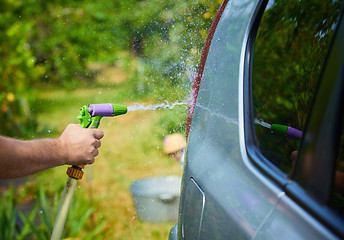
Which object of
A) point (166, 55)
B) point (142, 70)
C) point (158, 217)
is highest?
point (166, 55)

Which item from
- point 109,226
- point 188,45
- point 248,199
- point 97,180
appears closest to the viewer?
point 248,199

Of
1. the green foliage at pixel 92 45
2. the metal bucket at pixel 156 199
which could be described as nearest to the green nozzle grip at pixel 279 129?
the metal bucket at pixel 156 199

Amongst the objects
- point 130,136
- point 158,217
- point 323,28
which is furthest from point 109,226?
point 323,28

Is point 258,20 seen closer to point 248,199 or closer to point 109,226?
point 248,199

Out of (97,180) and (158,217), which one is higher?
(158,217)

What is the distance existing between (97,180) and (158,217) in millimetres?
1840

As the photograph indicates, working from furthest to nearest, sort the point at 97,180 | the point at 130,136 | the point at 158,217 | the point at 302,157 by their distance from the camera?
the point at 130,136
the point at 97,180
the point at 158,217
the point at 302,157

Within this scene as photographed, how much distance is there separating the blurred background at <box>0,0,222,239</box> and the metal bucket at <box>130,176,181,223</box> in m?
0.37

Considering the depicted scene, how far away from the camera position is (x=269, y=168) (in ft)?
3.15

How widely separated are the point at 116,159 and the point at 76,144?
360 cm

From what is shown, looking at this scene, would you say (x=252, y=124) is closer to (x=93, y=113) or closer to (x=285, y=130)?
(x=285, y=130)

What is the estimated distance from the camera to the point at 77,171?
1.55 meters

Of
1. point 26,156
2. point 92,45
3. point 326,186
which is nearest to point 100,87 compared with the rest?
point 92,45

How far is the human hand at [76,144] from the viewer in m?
1.53
